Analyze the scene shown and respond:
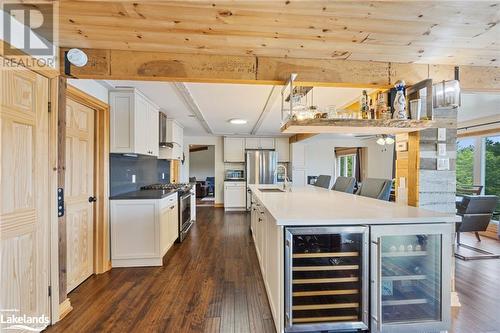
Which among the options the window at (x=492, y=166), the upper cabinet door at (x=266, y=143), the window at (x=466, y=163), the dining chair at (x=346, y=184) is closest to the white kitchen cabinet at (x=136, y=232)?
the dining chair at (x=346, y=184)

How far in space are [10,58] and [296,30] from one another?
6.27 feet

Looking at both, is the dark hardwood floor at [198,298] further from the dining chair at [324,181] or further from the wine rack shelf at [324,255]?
the dining chair at [324,181]

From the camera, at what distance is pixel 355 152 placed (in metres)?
8.20

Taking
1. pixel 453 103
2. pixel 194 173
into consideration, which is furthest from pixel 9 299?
pixel 194 173

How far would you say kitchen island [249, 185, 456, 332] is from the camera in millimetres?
1611

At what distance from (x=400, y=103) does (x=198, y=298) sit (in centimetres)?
257

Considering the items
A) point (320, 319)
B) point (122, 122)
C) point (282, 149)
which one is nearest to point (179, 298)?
point (320, 319)

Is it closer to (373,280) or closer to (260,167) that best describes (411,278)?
(373,280)

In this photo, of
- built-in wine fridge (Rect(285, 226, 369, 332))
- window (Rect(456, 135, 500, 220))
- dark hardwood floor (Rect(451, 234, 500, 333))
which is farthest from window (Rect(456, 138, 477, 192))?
built-in wine fridge (Rect(285, 226, 369, 332))

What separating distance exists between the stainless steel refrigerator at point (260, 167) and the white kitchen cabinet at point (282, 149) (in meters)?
0.60

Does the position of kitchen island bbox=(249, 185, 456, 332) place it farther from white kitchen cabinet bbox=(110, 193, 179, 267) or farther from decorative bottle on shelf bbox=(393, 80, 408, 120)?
white kitchen cabinet bbox=(110, 193, 179, 267)

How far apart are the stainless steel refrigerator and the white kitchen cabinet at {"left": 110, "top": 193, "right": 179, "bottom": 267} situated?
3866mm

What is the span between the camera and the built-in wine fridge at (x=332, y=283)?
160 centimetres

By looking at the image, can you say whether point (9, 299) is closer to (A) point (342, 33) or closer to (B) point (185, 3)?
(B) point (185, 3)
